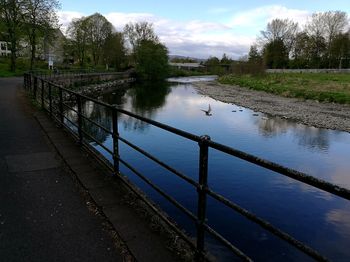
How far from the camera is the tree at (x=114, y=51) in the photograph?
79256 millimetres

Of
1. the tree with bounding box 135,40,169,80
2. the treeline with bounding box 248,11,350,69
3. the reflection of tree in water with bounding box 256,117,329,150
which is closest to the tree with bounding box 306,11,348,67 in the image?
the treeline with bounding box 248,11,350,69

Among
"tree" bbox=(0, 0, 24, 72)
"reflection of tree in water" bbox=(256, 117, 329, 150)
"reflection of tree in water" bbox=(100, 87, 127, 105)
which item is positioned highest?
"tree" bbox=(0, 0, 24, 72)

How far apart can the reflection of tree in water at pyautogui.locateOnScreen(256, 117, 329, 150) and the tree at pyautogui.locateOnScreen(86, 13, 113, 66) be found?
202 ft

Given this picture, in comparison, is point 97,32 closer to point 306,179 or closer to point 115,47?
point 115,47

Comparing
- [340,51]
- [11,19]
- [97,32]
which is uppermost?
[97,32]

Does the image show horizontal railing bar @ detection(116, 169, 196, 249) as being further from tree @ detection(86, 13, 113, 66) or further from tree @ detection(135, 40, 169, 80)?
tree @ detection(135, 40, 169, 80)

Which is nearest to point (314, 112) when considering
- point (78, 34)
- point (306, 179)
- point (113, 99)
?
point (113, 99)

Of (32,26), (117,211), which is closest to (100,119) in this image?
(117,211)

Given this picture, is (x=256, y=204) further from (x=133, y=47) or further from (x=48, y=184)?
(x=133, y=47)

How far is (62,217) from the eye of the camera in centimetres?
440

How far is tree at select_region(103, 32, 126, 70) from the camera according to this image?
7926cm

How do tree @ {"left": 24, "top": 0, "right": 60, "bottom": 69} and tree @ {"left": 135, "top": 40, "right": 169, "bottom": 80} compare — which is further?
tree @ {"left": 135, "top": 40, "right": 169, "bottom": 80}

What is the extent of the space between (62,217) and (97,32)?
79397mm

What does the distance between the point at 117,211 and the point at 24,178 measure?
2233 mm
